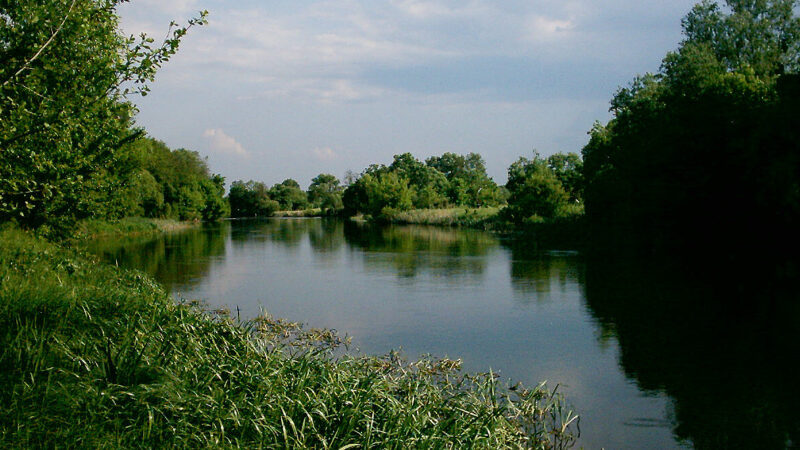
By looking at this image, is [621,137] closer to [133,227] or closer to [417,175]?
[133,227]

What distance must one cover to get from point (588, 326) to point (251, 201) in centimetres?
11516

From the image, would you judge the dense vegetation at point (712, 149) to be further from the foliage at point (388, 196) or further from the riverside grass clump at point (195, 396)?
the foliage at point (388, 196)

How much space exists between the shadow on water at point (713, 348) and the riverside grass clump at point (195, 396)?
1724 mm

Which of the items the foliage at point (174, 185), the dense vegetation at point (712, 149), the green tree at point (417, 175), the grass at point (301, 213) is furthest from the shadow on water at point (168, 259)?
the grass at point (301, 213)

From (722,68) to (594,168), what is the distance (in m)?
8.55

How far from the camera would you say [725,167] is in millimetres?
22625

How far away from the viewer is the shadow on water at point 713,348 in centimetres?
716

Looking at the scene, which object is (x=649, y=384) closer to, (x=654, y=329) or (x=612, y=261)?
(x=654, y=329)

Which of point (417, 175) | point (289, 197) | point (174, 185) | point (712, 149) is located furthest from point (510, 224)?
point (289, 197)

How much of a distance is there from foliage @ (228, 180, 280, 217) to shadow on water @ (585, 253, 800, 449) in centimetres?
10681

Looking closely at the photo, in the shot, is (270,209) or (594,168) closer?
(594,168)

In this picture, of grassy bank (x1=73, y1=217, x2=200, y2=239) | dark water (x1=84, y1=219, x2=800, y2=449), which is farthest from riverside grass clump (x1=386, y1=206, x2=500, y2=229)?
dark water (x1=84, y1=219, x2=800, y2=449)

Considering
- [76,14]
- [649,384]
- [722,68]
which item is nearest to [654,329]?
[649,384]

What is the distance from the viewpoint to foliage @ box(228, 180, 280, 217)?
4766 inches
